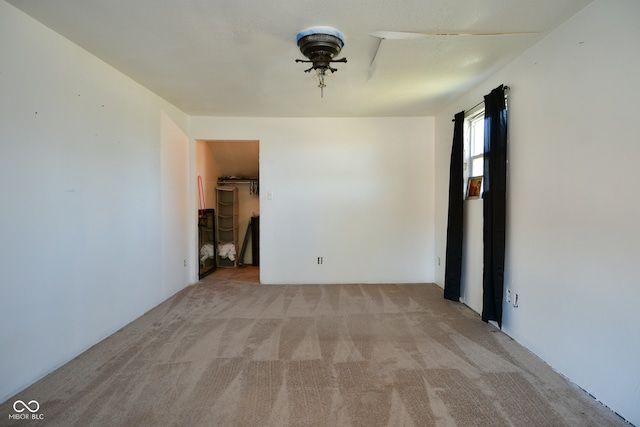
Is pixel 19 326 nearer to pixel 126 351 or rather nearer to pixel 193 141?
pixel 126 351

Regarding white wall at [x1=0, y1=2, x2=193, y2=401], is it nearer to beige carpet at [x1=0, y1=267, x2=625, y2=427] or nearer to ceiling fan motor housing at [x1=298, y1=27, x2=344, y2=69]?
beige carpet at [x1=0, y1=267, x2=625, y2=427]

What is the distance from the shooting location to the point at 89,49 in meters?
2.29

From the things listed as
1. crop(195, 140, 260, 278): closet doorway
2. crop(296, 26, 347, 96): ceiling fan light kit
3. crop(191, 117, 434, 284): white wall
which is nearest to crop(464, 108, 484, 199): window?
crop(191, 117, 434, 284): white wall

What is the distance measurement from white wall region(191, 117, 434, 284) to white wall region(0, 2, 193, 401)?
1517 mm

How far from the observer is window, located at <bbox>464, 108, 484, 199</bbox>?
3184 millimetres

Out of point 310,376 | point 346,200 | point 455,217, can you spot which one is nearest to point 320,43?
point 310,376

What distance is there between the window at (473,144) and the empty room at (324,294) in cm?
2

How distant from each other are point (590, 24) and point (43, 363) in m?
4.00

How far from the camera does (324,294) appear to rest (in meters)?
3.75

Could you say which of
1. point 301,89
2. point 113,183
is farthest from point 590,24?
point 113,183

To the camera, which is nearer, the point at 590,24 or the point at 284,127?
the point at 590,24
